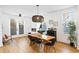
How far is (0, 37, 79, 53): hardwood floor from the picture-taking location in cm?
283

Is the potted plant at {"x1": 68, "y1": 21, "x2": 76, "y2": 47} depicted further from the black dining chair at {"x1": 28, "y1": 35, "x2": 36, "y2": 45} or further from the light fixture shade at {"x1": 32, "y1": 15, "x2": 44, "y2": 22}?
the black dining chair at {"x1": 28, "y1": 35, "x2": 36, "y2": 45}

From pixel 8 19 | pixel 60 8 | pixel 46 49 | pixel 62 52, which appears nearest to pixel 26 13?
pixel 8 19

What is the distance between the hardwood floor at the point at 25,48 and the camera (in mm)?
2834

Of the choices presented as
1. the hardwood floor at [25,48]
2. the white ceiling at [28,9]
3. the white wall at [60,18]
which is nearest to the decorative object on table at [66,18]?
the white wall at [60,18]

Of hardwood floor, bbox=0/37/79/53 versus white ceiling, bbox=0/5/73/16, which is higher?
white ceiling, bbox=0/5/73/16

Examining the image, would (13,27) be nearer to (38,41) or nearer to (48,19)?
(38,41)

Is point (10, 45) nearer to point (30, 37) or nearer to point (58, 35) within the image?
point (30, 37)

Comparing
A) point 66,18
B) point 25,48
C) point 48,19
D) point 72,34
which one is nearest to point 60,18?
point 66,18

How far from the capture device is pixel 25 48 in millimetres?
2906

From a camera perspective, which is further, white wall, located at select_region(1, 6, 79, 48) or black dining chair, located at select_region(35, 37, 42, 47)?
black dining chair, located at select_region(35, 37, 42, 47)

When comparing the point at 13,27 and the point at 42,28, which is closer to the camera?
the point at 42,28

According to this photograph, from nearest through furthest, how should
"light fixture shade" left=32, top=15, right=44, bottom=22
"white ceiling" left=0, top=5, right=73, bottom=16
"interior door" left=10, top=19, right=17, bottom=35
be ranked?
"white ceiling" left=0, top=5, right=73, bottom=16 → "light fixture shade" left=32, top=15, right=44, bottom=22 → "interior door" left=10, top=19, right=17, bottom=35

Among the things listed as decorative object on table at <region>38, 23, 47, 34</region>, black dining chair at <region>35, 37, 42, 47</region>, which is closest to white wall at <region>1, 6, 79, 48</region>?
decorative object on table at <region>38, 23, 47, 34</region>

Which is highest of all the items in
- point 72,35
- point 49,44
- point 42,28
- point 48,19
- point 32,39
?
point 48,19
